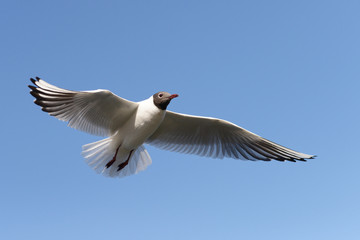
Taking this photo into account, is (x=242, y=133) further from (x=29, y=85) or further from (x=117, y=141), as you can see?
(x=29, y=85)

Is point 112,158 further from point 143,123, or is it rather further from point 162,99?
point 162,99

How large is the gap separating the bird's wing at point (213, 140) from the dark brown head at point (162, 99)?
0.58 metres

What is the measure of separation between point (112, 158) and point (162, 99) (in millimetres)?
1501

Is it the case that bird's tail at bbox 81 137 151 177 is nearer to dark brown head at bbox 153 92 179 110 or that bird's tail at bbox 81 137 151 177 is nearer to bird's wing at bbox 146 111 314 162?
bird's wing at bbox 146 111 314 162

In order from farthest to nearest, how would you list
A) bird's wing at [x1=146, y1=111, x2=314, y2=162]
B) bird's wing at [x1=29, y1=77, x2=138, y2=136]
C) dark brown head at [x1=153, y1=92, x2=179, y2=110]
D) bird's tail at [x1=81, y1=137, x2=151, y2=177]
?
bird's wing at [x1=146, y1=111, x2=314, y2=162]
bird's tail at [x1=81, y1=137, x2=151, y2=177]
dark brown head at [x1=153, y1=92, x2=179, y2=110]
bird's wing at [x1=29, y1=77, x2=138, y2=136]

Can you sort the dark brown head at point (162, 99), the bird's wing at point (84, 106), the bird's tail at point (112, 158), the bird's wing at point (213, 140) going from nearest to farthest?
the bird's wing at point (84, 106)
the dark brown head at point (162, 99)
the bird's tail at point (112, 158)
the bird's wing at point (213, 140)

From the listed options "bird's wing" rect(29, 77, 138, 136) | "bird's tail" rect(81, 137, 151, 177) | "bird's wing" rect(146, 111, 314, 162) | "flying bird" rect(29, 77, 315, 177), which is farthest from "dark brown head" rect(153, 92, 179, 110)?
"bird's tail" rect(81, 137, 151, 177)

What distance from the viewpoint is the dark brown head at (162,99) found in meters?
7.69

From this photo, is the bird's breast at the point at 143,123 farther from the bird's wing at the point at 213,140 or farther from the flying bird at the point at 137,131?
the bird's wing at the point at 213,140

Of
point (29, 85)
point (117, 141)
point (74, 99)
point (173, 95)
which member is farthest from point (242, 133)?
point (29, 85)

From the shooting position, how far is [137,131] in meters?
7.87

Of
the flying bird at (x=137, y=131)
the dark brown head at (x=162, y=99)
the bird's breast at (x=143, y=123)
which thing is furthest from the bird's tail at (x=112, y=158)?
the dark brown head at (x=162, y=99)

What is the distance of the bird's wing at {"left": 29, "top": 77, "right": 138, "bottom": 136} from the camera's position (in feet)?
24.7

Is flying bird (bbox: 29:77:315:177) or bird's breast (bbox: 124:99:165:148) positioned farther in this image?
bird's breast (bbox: 124:99:165:148)
